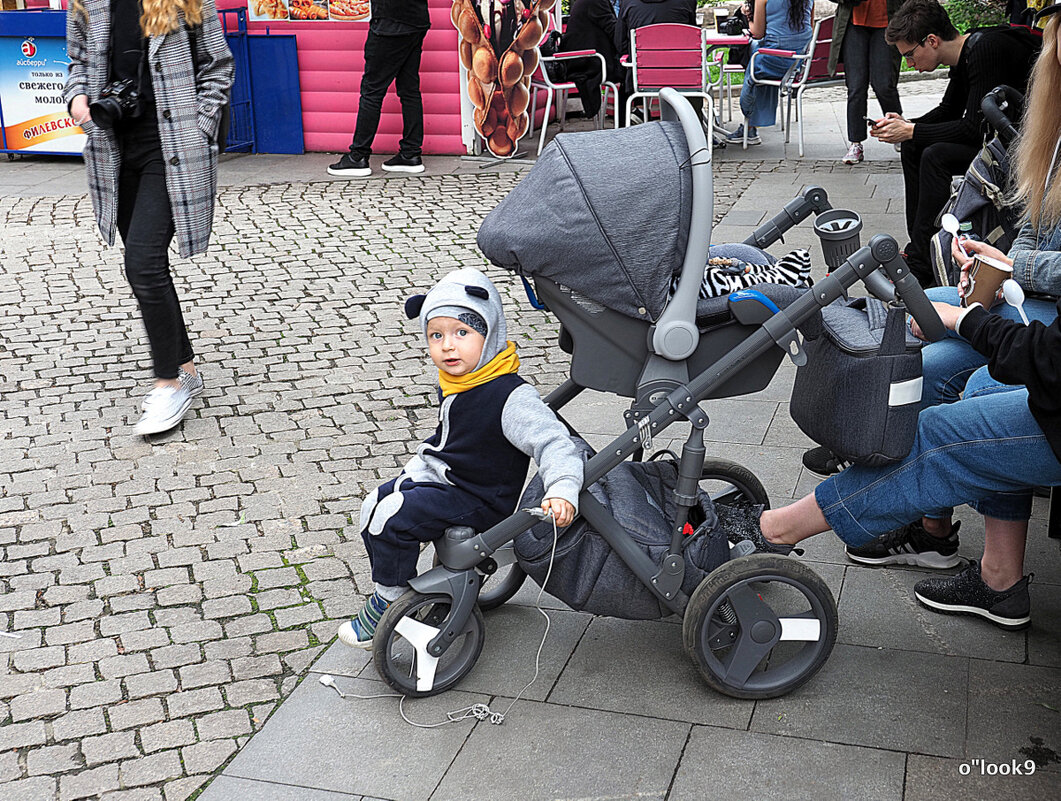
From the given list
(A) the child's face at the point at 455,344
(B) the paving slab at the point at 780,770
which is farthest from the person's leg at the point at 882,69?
(B) the paving slab at the point at 780,770

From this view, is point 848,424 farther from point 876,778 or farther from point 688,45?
point 688,45

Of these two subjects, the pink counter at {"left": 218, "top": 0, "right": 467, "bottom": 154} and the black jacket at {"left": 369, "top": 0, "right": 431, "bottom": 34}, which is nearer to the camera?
the black jacket at {"left": 369, "top": 0, "right": 431, "bottom": 34}

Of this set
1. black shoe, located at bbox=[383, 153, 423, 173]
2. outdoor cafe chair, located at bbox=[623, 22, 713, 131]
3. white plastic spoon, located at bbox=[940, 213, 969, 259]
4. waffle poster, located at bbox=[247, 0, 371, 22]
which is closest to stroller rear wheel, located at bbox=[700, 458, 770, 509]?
white plastic spoon, located at bbox=[940, 213, 969, 259]

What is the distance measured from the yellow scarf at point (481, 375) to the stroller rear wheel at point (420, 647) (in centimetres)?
58

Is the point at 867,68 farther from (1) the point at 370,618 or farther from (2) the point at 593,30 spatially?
(1) the point at 370,618

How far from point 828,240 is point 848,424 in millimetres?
502

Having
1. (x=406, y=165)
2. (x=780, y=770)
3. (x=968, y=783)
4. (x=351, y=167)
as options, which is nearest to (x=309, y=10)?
(x=351, y=167)

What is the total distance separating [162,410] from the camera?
5.14 metres

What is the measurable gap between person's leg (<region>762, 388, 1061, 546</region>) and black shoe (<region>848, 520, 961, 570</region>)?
67cm

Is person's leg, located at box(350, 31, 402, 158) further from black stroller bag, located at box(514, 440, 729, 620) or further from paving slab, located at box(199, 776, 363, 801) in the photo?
paving slab, located at box(199, 776, 363, 801)

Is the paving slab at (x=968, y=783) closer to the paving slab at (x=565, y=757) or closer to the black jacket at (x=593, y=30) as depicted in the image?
the paving slab at (x=565, y=757)

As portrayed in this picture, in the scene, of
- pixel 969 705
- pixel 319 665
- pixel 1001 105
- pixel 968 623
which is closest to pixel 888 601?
pixel 968 623

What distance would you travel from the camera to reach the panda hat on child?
3154mm

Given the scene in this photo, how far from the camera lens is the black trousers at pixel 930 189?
6.43 m
